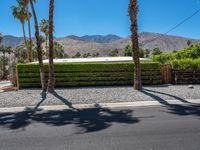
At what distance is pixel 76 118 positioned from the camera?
34.6ft

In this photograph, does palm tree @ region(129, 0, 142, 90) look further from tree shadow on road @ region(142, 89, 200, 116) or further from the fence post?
the fence post

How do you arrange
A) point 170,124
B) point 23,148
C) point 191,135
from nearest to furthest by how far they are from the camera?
1. point 23,148
2. point 191,135
3. point 170,124

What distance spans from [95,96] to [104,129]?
24.0 feet

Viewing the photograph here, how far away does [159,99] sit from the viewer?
1498 cm

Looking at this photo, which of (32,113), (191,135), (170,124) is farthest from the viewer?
(32,113)

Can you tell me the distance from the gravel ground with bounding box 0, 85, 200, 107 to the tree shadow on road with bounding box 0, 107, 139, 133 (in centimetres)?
228

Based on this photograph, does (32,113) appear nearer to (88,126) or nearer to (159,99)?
(88,126)

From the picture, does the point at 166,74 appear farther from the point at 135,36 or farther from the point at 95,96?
the point at 95,96

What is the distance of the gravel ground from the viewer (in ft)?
48.4

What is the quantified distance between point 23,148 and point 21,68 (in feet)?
44.2

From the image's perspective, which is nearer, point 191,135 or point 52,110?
point 191,135

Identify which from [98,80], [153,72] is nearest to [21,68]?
[98,80]

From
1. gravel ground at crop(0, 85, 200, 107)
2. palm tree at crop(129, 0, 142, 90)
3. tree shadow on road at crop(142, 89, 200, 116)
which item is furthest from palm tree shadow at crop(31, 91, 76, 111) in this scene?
palm tree at crop(129, 0, 142, 90)

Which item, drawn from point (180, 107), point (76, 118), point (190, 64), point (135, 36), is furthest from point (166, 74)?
point (76, 118)
